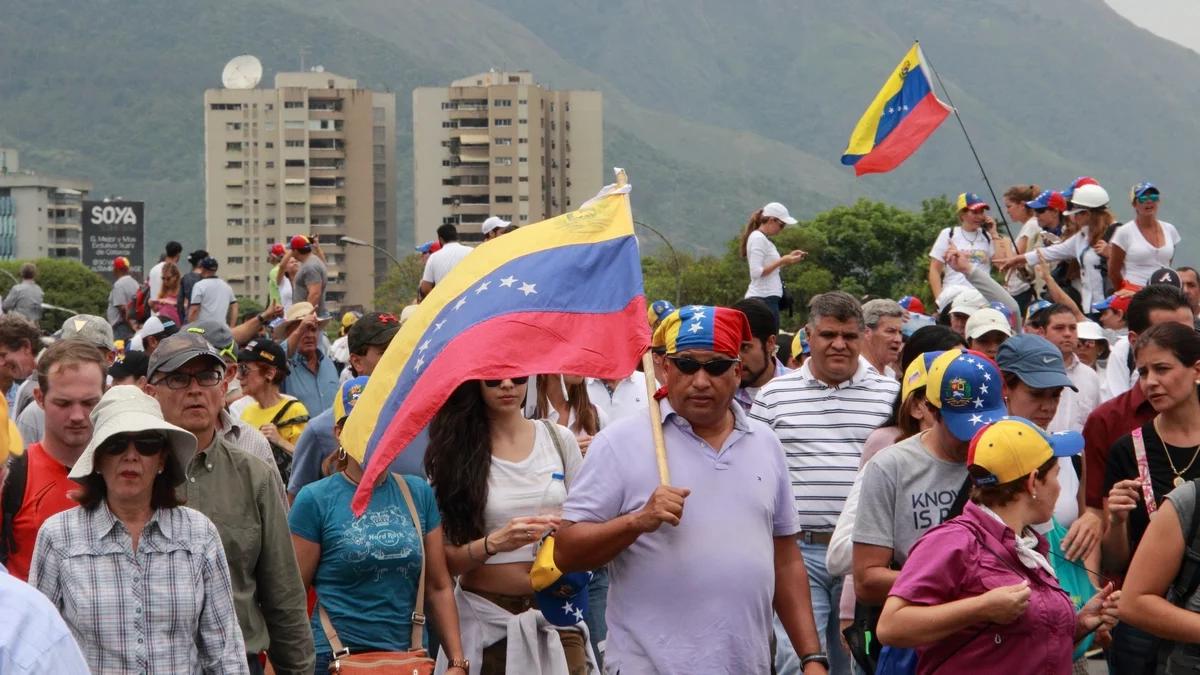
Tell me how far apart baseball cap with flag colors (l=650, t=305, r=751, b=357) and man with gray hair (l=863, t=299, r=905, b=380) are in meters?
5.14

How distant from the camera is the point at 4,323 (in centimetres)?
1017

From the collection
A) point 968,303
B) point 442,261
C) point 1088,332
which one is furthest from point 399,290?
point 1088,332

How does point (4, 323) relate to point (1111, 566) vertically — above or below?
above

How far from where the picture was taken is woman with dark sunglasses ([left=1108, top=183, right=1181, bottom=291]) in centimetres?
1467

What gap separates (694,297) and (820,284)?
15.1 m

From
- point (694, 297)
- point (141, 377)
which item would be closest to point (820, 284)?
point (694, 297)

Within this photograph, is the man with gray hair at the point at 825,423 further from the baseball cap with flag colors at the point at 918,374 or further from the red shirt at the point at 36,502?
the red shirt at the point at 36,502

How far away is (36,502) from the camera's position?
6.63 m

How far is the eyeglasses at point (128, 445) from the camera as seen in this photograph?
5852 mm

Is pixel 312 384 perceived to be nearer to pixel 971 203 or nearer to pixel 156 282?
pixel 971 203

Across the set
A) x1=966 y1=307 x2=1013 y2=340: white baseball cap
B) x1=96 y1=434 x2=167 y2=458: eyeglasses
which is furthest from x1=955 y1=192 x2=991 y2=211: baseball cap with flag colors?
x1=96 y1=434 x2=167 y2=458: eyeglasses

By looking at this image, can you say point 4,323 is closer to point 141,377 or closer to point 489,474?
point 141,377

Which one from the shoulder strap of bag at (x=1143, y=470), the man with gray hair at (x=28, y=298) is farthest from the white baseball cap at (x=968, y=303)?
the man with gray hair at (x=28, y=298)

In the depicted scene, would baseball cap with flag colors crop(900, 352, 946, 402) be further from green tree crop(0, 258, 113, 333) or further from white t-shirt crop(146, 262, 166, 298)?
green tree crop(0, 258, 113, 333)
